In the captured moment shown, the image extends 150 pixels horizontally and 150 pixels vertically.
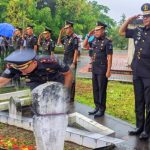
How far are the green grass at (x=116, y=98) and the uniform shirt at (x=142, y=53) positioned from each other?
5.68 ft

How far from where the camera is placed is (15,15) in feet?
84.4

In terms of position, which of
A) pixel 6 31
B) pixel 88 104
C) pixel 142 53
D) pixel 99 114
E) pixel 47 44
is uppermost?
pixel 6 31

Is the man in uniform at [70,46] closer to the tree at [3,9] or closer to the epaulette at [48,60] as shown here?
the epaulette at [48,60]

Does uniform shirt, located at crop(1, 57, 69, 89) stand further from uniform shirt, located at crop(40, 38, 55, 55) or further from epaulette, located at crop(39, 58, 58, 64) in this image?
uniform shirt, located at crop(40, 38, 55, 55)

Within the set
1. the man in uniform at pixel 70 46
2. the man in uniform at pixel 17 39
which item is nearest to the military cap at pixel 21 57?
the man in uniform at pixel 70 46

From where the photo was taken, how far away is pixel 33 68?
4.45 meters

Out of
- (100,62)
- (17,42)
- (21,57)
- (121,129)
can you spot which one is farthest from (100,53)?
(17,42)

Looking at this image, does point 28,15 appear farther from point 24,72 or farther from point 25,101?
point 24,72

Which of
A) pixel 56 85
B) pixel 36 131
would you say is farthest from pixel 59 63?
pixel 36 131

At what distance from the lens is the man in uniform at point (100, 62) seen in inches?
279

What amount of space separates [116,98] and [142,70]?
3.93 metres

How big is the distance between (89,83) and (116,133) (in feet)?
20.2

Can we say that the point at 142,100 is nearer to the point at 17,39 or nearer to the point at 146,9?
the point at 146,9

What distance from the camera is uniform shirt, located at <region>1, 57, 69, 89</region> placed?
174 inches
